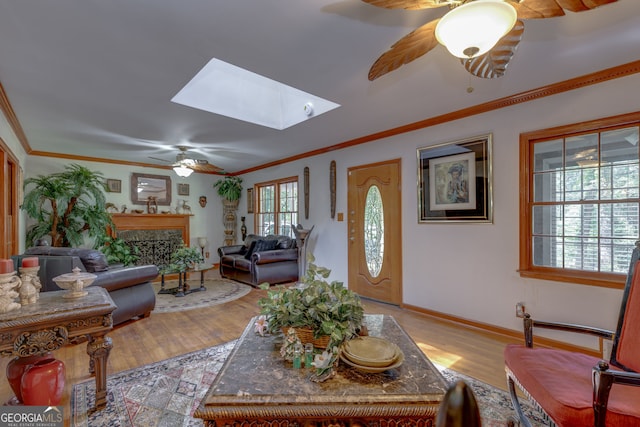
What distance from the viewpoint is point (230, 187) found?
7086mm

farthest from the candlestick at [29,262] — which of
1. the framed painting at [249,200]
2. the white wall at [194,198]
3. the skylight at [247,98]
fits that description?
the framed painting at [249,200]

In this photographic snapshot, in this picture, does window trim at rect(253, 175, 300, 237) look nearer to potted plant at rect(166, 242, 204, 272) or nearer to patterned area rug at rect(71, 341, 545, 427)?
potted plant at rect(166, 242, 204, 272)

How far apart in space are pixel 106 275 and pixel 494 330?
3.87m

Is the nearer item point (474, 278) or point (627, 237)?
point (627, 237)

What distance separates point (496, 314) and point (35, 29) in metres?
4.32

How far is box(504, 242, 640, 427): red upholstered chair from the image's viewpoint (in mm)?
1140

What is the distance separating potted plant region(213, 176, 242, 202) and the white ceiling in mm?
3355

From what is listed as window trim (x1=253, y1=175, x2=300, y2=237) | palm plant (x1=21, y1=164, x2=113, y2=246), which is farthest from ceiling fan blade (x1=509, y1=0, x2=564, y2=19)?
palm plant (x1=21, y1=164, x2=113, y2=246)

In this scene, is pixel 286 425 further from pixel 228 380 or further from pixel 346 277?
pixel 346 277

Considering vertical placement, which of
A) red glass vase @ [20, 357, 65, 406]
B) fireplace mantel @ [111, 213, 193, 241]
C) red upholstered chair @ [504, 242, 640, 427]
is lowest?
red glass vase @ [20, 357, 65, 406]

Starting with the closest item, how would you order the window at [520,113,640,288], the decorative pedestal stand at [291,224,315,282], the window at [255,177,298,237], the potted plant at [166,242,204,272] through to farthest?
the window at [520,113,640,288] < the potted plant at [166,242,204,272] < the decorative pedestal stand at [291,224,315,282] < the window at [255,177,298,237]

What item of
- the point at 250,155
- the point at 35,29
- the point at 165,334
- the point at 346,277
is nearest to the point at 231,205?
the point at 250,155

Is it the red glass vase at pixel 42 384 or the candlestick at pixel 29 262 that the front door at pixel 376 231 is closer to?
the red glass vase at pixel 42 384

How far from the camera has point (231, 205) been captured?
735cm
